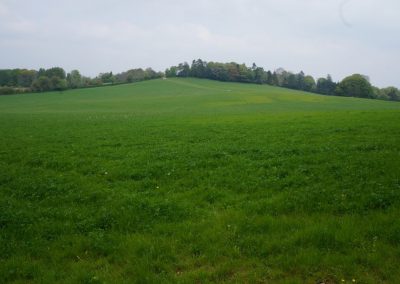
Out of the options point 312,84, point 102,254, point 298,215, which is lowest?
point 102,254

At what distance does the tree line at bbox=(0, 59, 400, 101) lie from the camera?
390 feet

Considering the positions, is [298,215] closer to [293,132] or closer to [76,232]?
[76,232]

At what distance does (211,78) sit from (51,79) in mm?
67818

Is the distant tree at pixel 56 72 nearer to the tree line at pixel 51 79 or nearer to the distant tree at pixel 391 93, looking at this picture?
the tree line at pixel 51 79

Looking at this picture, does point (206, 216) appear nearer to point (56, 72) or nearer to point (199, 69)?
point (56, 72)

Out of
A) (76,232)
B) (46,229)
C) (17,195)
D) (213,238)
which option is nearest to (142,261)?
(213,238)

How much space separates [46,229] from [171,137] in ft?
43.3

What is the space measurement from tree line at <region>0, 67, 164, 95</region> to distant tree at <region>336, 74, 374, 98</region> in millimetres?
83289

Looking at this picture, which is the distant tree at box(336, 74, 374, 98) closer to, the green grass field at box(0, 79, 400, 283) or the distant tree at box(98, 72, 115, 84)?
the distant tree at box(98, 72, 115, 84)

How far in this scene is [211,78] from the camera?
15375 cm

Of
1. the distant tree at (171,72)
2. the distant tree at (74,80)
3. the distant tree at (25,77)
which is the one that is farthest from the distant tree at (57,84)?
the distant tree at (171,72)

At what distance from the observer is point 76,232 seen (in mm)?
8219

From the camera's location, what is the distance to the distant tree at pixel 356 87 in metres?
118

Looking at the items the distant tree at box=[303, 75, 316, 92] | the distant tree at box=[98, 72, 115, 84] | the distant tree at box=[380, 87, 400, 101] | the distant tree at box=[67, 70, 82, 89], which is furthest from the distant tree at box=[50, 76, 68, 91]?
the distant tree at box=[380, 87, 400, 101]
